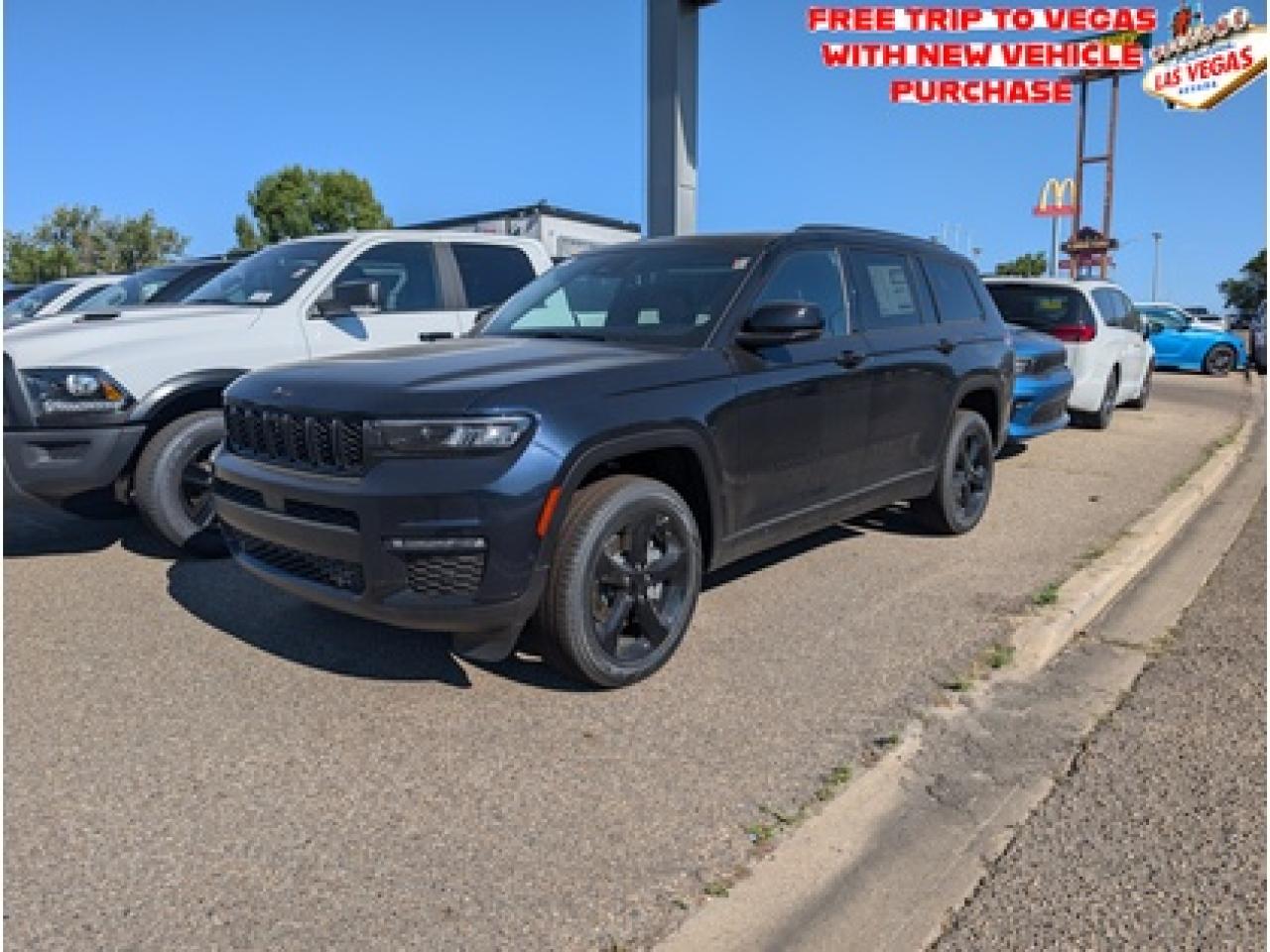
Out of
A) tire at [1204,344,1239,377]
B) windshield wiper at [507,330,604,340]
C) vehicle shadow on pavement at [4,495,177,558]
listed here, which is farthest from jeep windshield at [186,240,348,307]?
tire at [1204,344,1239,377]

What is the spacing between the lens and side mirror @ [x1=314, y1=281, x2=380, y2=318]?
577 cm

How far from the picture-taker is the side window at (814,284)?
445 cm

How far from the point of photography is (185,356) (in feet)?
17.3

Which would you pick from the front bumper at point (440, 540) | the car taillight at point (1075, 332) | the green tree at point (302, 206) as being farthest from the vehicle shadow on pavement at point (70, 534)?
the green tree at point (302, 206)

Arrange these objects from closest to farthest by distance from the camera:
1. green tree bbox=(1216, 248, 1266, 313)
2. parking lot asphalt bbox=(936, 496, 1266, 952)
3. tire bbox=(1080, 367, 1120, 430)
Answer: parking lot asphalt bbox=(936, 496, 1266, 952)
tire bbox=(1080, 367, 1120, 430)
green tree bbox=(1216, 248, 1266, 313)

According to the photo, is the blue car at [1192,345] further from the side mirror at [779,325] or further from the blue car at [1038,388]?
A: the side mirror at [779,325]

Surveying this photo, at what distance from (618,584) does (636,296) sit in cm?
161

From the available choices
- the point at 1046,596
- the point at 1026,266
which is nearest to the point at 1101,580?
the point at 1046,596

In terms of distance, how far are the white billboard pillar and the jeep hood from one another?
703 centimetres

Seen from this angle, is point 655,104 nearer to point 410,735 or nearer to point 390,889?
point 410,735

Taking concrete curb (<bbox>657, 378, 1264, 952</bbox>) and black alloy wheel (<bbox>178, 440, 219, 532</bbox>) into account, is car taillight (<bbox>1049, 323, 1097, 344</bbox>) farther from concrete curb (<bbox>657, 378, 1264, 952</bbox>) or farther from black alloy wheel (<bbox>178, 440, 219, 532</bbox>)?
black alloy wheel (<bbox>178, 440, 219, 532</bbox>)

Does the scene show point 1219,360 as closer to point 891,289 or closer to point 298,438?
point 891,289

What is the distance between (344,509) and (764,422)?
1.88 metres

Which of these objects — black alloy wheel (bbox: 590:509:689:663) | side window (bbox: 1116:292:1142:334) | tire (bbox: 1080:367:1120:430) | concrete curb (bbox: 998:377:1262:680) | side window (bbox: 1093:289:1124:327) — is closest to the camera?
black alloy wheel (bbox: 590:509:689:663)
